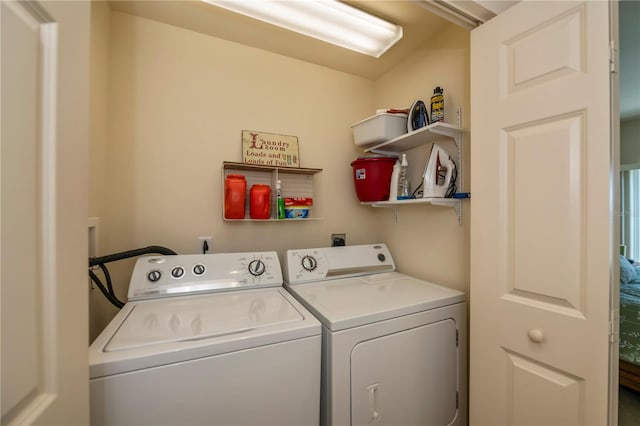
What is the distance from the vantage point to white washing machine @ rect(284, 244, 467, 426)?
107cm

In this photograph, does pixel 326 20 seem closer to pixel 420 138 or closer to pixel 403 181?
pixel 420 138

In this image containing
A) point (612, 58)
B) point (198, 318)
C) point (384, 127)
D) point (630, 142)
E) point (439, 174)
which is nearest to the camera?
point (612, 58)

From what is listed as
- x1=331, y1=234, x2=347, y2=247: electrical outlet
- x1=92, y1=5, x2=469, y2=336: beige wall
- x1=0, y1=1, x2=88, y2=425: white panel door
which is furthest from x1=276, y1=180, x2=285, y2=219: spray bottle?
x1=0, y1=1, x2=88, y2=425: white panel door

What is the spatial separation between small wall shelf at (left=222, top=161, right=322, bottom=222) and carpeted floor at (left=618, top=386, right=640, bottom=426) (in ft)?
6.35

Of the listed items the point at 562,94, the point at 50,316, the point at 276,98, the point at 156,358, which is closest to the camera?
the point at 50,316

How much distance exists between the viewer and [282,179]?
1.94 m

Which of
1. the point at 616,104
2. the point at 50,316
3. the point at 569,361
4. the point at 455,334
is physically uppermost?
the point at 616,104

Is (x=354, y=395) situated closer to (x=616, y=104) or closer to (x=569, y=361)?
(x=569, y=361)

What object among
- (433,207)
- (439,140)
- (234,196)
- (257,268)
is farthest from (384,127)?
(257,268)

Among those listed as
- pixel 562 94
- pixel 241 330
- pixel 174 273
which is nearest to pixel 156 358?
pixel 241 330

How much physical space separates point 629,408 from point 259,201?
2.46 metres

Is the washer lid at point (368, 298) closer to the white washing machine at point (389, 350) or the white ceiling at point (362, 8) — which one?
the white washing machine at point (389, 350)

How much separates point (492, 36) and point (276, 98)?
4.46 ft

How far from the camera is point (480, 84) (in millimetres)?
1219
